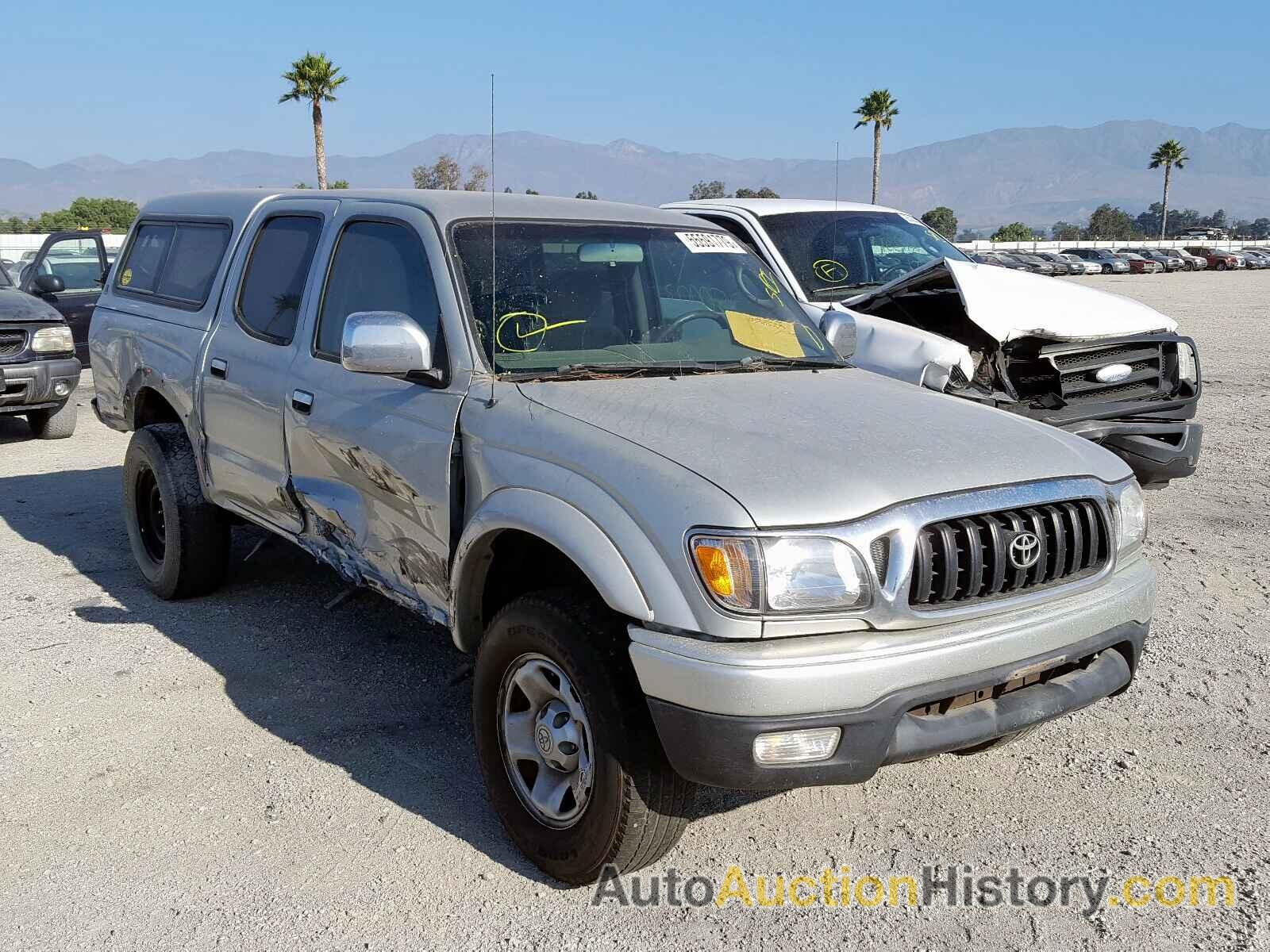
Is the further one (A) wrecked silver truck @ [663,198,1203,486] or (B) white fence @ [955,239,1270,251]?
(B) white fence @ [955,239,1270,251]

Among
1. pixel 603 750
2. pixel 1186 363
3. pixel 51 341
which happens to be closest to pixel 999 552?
pixel 603 750

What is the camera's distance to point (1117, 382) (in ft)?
22.3

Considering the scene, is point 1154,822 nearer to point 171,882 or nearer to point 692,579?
point 692,579

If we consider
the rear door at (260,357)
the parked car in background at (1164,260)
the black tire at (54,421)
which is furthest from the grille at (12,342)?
the parked car in background at (1164,260)

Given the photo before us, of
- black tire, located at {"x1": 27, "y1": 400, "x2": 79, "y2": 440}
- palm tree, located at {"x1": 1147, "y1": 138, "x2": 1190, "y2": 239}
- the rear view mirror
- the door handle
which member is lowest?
black tire, located at {"x1": 27, "y1": 400, "x2": 79, "y2": 440}

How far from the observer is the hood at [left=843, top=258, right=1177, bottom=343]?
655 centimetres

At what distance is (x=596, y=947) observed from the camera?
297cm

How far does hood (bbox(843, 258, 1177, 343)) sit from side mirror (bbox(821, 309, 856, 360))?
2099 mm

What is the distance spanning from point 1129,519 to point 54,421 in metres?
9.61

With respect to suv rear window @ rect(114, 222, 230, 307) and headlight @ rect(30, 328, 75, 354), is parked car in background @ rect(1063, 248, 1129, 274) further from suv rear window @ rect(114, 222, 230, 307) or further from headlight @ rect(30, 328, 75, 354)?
suv rear window @ rect(114, 222, 230, 307)

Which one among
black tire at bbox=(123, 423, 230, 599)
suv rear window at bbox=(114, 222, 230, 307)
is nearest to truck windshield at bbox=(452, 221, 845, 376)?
suv rear window at bbox=(114, 222, 230, 307)

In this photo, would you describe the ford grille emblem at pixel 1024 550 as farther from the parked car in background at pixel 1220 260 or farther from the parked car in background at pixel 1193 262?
the parked car in background at pixel 1193 262

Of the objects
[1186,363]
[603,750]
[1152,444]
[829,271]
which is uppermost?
[829,271]

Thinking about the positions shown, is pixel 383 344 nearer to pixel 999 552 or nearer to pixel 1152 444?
pixel 999 552
